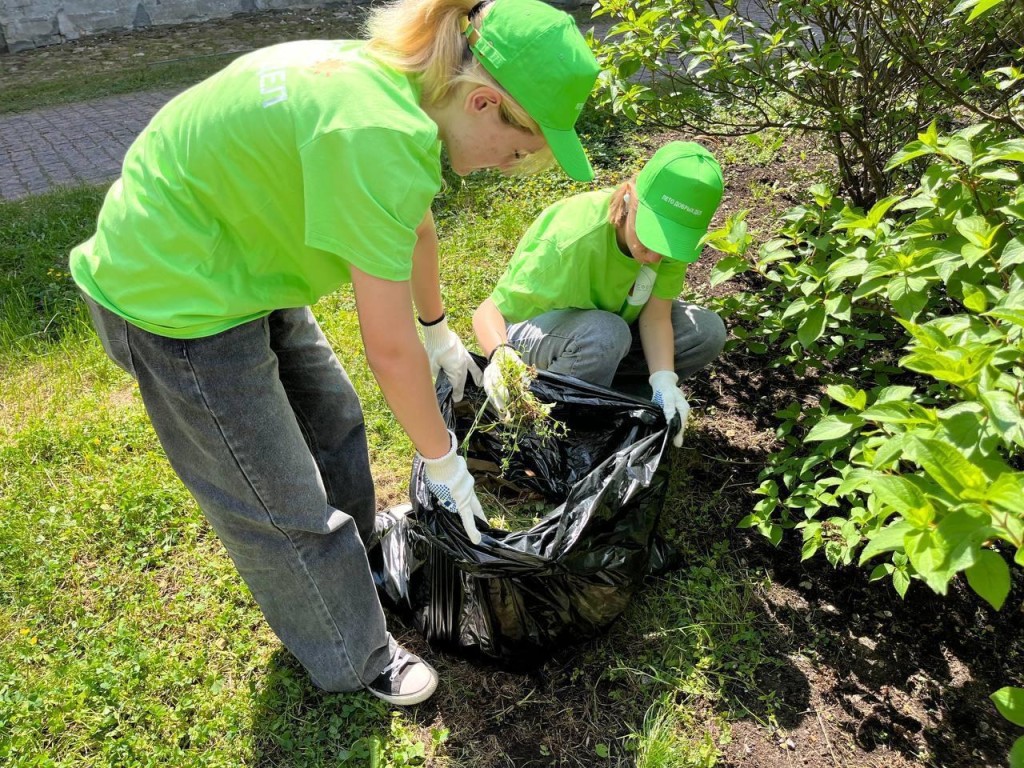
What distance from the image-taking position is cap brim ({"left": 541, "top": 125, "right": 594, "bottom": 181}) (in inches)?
52.7

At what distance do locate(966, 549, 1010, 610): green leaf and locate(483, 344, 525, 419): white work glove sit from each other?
114 cm

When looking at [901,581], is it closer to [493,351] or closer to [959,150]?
[959,150]

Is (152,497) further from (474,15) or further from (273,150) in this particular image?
(474,15)

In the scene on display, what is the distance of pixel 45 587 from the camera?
2152 millimetres

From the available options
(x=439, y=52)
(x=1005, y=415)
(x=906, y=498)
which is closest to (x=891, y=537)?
(x=906, y=498)

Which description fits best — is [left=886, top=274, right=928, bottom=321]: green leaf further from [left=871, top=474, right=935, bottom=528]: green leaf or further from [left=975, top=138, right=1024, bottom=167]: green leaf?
[left=871, top=474, right=935, bottom=528]: green leaf

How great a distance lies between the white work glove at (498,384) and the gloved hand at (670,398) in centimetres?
45

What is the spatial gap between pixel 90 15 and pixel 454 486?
8755 millimetres

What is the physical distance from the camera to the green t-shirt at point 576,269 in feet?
7.25

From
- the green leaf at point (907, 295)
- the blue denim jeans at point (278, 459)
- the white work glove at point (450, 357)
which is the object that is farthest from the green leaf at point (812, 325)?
→ the blue denim jeans at point (278, 459)

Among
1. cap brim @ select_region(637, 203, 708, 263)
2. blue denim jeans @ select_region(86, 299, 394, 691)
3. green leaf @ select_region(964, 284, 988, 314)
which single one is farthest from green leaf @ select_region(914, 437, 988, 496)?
blue denim jeans @ select_region(86, 299, 394, 691)

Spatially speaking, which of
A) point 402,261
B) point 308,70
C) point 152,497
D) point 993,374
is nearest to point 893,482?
point 993,374

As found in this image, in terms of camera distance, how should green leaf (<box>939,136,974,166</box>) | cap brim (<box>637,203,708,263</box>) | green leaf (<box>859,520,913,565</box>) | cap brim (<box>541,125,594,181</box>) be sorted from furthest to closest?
1. cap brim (<box>637,203,708,263</box>)
2. green leaf (<box>939,136,974,166</box>)
3. cap brim (<box>541,125,594,181</box>)
4. green leaf (<box>859,520,913,565</box>)

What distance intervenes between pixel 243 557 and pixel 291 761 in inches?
20.8
